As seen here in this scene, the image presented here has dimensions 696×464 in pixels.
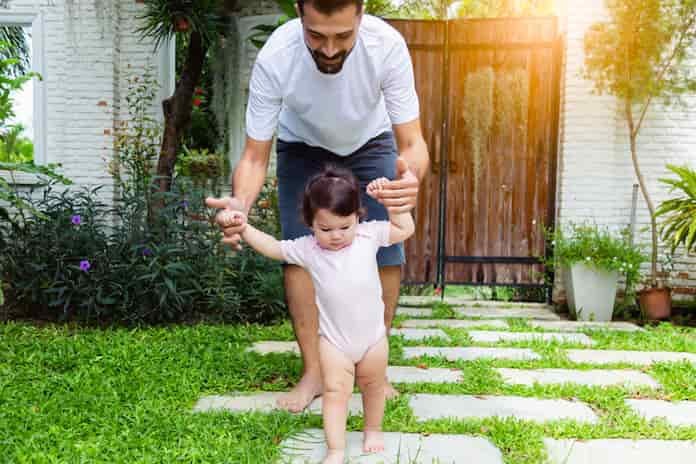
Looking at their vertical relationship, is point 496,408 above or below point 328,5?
below

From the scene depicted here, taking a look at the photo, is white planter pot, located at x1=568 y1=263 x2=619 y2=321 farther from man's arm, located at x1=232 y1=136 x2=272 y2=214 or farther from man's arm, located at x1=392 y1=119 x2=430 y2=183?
man's arm, located at x1=232 y1=136 x2=272 y2=214

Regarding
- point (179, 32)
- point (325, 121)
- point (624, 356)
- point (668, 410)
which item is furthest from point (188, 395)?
point (179, 32)

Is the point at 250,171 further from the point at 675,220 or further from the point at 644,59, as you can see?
the point at 644,59

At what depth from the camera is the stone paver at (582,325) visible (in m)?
4.03

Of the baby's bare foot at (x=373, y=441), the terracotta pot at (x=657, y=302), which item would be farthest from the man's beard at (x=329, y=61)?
the terracotta pot at (x=657, y=302)

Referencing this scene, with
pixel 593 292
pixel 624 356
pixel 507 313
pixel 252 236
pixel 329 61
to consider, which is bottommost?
pixel 507 313

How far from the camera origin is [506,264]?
5230 millimetres

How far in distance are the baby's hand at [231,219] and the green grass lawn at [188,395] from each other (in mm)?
636

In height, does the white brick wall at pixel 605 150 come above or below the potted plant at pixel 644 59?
below

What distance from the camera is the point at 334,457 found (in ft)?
5.81

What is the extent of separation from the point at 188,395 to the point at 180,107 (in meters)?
3.15

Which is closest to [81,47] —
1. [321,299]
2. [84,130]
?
[84,130]

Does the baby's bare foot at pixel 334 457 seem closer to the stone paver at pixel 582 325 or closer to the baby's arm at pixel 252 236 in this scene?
the baby's arm at pixel 252 236

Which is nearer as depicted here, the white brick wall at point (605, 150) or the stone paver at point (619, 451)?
the stone paver at point (619, 451)
